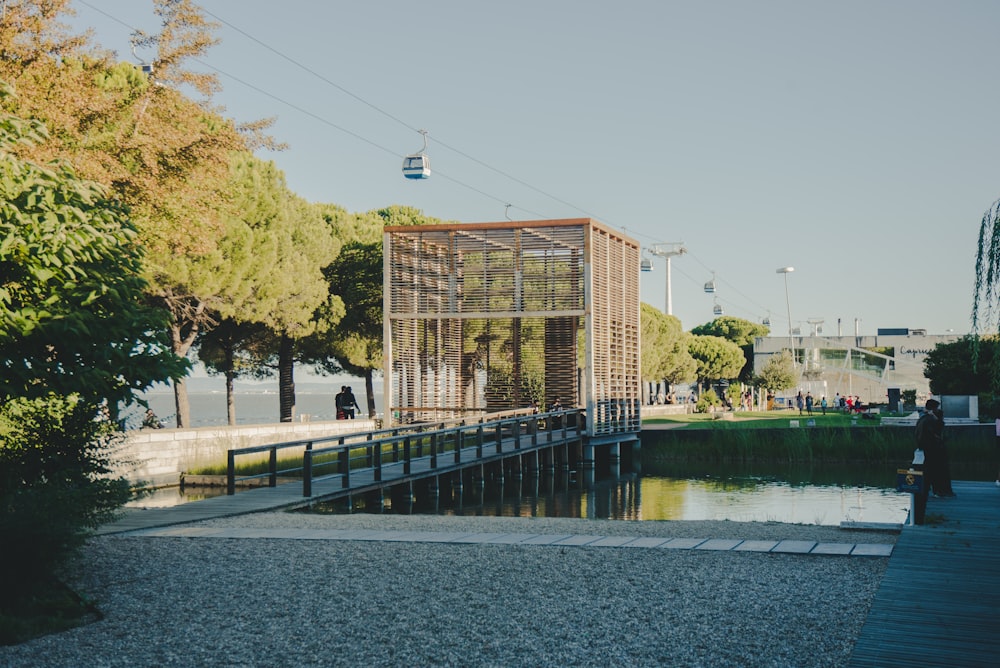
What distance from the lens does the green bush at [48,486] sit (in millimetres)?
7629

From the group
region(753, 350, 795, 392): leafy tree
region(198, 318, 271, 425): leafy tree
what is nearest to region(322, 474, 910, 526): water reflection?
region(198, 318, 271, 425): leafy tree

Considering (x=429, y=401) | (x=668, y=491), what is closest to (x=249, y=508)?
(x=668, y=491)

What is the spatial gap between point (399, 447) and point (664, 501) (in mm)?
8121

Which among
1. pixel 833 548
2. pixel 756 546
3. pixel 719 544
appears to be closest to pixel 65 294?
pixel 719 544

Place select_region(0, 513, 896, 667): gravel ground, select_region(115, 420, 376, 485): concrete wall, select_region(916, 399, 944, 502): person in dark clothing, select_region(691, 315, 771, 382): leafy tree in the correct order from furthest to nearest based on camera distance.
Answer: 1. select_region(691, 315, 771, 382): leafy tree
2. select_region(115, 420, 376, 485): concrete wall
3. select_region(916, 399, 944, 502): person in dark clothing
4. select_region(0, 513, 896, 667): gravel ground

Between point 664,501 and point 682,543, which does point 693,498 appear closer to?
point 664,501

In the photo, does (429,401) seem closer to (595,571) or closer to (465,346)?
(465,346)

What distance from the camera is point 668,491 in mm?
24812

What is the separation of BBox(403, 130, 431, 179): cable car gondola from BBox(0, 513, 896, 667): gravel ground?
15595mm

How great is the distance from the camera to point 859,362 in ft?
255

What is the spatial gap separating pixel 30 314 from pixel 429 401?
2356cm

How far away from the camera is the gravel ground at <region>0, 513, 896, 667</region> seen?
6.29 metres

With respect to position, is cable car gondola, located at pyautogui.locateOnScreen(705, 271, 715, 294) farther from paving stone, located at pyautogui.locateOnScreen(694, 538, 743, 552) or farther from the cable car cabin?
paving stone, located at pyautogui.locateOnScreen(694, 538, 743, 552)

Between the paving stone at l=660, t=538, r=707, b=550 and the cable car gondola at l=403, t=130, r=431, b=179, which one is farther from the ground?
the cable car gondola at l=403, t=130, r=431, b=179
